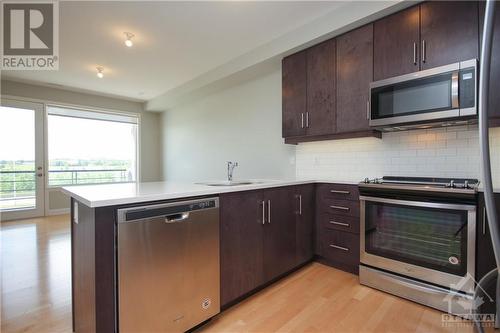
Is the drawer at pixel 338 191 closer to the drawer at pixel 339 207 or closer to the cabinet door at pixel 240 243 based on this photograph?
the drawer at pixel 339 207

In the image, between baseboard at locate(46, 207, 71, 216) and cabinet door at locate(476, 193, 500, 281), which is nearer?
cabinet door at locate(476, 193, 500, 281)

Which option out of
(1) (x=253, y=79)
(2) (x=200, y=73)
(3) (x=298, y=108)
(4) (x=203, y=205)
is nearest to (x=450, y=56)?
(3) (x=298, y=108)

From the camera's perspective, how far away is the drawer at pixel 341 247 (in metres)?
2.46

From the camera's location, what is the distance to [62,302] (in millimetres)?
2016

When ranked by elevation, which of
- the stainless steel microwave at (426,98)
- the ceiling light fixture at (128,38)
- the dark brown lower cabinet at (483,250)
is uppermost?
the ceiling light fixture at (128,38)

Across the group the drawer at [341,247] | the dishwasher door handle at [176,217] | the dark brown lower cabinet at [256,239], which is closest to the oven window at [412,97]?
the dark brown lower cabinet at [256,239]

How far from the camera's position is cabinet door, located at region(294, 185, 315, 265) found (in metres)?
2.55

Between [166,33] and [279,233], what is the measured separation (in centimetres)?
268

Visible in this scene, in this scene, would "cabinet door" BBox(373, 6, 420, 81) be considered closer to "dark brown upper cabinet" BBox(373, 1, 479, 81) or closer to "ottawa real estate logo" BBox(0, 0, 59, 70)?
"dark brown upper cabinet" BBox(373, 1, 479, 81)

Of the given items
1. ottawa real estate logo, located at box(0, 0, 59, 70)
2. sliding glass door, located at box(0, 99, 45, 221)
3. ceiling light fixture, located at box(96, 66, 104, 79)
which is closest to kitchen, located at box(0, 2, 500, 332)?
ottawa real estate logo, located at box(0, 0, 59, 70)

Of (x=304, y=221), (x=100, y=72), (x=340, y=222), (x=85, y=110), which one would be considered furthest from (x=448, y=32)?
(x=85, y=110)

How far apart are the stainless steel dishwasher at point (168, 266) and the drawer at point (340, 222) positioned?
142 centimetres

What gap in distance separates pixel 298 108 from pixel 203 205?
6.00 feet

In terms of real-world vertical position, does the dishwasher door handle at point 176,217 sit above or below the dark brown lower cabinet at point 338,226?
above
